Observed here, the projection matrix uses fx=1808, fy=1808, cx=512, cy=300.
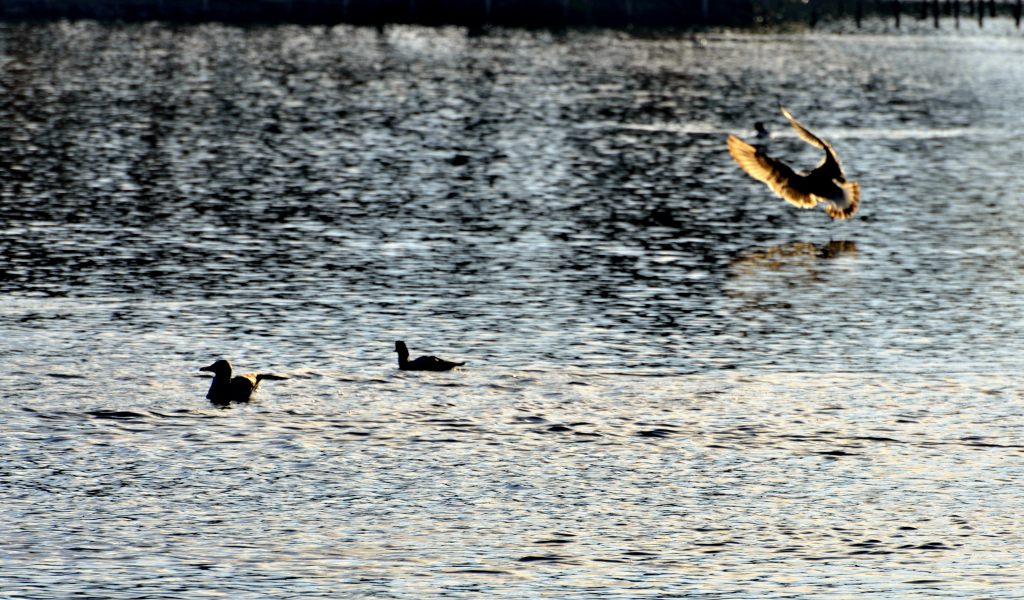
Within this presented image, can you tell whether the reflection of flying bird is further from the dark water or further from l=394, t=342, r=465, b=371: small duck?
l=394, t=342, r=465, b=371: small duck

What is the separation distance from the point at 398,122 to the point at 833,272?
95.4 ft

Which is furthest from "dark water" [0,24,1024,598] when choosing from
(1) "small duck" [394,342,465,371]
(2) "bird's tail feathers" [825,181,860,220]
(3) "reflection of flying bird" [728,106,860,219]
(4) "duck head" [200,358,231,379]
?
(3) "reflection of flying bird" [728,106,860,219]

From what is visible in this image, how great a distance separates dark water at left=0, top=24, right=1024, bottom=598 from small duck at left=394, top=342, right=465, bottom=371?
19 centimetres

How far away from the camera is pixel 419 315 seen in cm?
2533

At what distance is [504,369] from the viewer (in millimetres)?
21641

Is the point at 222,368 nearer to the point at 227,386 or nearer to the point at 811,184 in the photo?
the point at 227,386

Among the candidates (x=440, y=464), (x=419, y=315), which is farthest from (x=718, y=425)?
(x=419, y=315)

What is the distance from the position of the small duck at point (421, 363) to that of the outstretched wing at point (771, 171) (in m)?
10.7

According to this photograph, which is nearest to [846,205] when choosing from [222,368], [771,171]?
[771,171]

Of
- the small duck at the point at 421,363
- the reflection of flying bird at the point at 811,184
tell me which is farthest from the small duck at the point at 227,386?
the reflection of flying bird at the point at 811,184

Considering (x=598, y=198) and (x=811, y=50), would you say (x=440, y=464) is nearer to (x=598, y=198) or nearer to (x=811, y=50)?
(x=598, y=198)

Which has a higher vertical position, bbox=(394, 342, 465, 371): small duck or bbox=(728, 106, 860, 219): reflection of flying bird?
bbox=(728, 106, 860, 219): reflection of flying bird

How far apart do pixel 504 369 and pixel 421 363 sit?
1048mm

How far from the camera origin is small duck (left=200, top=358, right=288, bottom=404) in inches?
769
